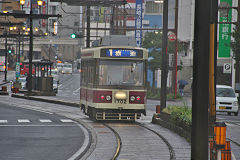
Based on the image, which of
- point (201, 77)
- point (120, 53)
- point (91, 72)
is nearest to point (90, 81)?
point (91, 72)

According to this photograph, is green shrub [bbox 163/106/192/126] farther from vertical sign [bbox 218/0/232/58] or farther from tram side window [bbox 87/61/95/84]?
vertical sign [bbox 218/0/232/58]

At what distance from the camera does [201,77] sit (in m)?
9.90

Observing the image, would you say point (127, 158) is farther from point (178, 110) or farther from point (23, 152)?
point (178, 110)

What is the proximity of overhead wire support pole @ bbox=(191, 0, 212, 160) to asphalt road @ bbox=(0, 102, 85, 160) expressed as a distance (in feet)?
22.1

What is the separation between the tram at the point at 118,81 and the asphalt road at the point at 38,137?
5.27ft

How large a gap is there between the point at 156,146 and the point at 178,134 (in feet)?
14.0

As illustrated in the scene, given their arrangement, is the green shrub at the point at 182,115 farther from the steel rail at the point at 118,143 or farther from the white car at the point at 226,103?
the white car at the point at 226,103

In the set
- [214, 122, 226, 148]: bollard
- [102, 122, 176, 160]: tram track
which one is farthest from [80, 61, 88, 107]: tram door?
[214, 122, 226, 148]: bollard

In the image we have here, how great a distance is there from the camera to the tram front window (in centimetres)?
2688

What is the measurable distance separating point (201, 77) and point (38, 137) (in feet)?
41.1

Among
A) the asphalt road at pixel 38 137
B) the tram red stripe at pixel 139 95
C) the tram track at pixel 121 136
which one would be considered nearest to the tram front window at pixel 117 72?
the tram red stripe at pixel 139 95

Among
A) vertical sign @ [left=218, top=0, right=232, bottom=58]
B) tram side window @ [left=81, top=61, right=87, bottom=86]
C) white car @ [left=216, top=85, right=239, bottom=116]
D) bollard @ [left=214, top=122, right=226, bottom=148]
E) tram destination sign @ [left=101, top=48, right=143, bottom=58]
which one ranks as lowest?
white car @ [left=216, top=85, right=239, bottom=116]

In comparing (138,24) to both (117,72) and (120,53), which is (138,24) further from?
(117,72)

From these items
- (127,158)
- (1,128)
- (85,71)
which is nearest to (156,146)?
(127,158)
